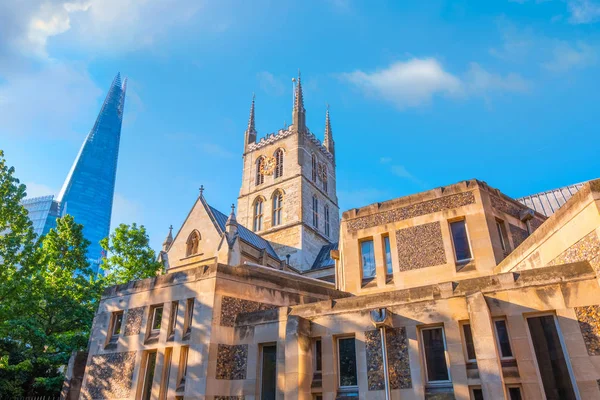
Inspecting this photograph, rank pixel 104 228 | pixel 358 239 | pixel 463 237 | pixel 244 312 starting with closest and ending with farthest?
pixel 244 312
pixel 463 237
pixel 358 239
pixel 104 228

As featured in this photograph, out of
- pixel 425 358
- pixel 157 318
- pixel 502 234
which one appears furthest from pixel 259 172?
pixel 425 358

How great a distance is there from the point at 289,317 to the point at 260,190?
40.9m

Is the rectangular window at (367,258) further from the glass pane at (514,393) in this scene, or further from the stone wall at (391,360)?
the glass pane at (514,393)

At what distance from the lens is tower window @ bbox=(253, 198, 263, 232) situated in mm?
49963

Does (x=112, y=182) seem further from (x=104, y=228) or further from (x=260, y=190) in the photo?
Result: (x=260, y=190)

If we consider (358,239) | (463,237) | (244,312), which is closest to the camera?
(244,312)

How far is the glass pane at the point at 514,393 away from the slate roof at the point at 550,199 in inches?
781

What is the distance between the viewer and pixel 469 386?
922cm

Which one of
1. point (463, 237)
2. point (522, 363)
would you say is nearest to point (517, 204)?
point (463, 237)

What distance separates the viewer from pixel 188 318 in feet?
43.8

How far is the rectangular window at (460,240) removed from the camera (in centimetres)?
1434

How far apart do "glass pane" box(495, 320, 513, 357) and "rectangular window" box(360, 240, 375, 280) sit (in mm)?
6380

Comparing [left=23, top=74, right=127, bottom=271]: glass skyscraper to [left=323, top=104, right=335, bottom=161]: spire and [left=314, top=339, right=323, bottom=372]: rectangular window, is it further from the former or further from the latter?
[left=314, top=339, right=323, bottom=372]: rectangular window

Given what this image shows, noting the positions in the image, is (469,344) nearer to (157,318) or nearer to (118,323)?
(157,318)
